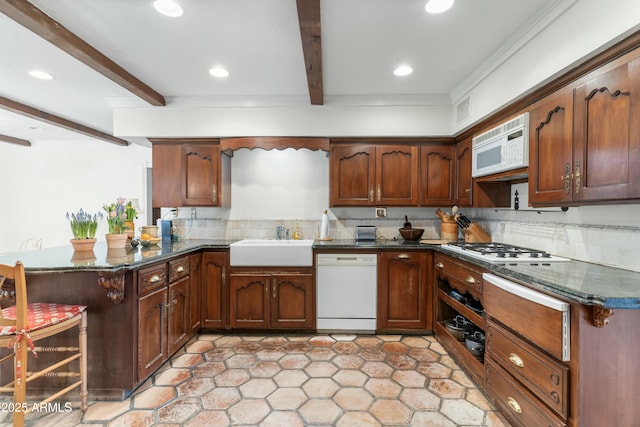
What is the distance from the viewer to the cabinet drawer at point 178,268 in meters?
2.41

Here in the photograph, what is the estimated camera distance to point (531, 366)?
1461 millimetres

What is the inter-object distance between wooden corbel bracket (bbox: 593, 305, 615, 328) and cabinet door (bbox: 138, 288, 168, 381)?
2473 mm

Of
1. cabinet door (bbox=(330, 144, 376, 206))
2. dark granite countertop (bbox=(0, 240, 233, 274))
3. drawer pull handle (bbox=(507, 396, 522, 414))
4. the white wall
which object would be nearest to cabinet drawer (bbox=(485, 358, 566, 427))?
drawer pull handle (bbox=(507, 396, 522, 414))

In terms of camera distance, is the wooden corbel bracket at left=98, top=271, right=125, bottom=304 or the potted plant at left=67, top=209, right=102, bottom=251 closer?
the wooden corbel bracket at left=98, top=271, right=125, bottom=304

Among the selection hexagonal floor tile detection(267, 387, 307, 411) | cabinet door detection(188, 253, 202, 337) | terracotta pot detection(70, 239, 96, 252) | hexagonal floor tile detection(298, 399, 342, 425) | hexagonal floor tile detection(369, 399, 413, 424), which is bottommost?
hexagonal floor tile detection(369, 399, 413, 424)

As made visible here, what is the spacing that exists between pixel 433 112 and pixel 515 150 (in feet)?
3.83

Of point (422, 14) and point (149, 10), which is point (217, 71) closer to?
point (149, 10)

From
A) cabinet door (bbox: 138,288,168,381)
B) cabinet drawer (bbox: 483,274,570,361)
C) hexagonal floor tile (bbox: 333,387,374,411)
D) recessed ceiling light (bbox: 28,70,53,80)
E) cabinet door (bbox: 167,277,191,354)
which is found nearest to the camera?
cabinet drawer (bbox: 483,274,570,361)

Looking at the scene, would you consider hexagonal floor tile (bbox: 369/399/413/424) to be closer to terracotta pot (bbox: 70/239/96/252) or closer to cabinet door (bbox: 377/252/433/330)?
cabinet door (bbox: 377/252/433/330)

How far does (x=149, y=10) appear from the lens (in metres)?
1.73

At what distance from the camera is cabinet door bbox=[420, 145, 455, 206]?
3199 mm

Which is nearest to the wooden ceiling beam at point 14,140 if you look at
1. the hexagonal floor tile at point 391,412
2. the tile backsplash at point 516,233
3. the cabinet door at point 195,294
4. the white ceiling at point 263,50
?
the white ceiling at point 263,50

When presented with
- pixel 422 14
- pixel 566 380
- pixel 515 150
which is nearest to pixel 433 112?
pixel 515 150

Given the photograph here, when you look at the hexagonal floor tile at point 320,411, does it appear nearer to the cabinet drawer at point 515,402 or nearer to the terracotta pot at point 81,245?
the cabinet drawer at point 515,402
